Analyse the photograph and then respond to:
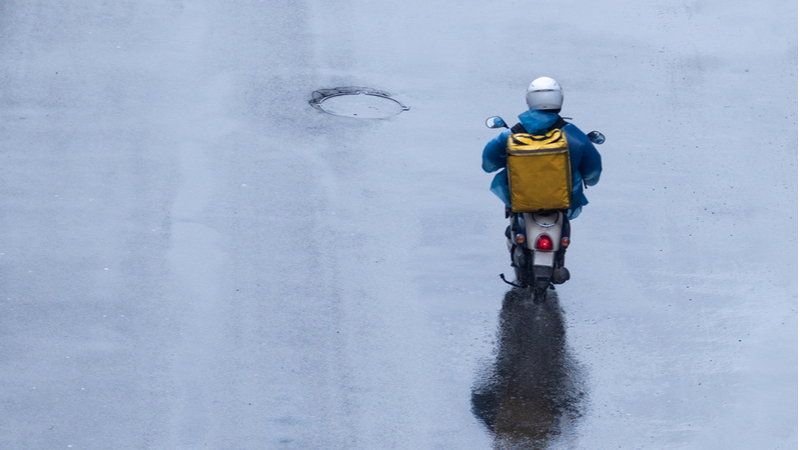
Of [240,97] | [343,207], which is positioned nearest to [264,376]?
[343,207]

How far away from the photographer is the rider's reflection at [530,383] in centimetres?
779

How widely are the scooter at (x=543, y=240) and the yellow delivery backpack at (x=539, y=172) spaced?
0.23m

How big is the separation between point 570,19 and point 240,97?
15.1ft

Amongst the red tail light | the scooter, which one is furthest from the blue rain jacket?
the red tail light

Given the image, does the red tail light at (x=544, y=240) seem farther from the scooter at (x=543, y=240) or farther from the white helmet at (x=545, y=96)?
the white helmet at (x=545, y=96)

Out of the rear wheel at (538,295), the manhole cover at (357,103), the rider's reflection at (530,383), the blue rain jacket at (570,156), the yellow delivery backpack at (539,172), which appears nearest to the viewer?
the rider's reflection at (530,383)

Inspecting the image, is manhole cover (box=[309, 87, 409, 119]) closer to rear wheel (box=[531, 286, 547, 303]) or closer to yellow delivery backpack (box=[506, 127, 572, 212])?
rear wheel (box=[531, 286, 547, 303])

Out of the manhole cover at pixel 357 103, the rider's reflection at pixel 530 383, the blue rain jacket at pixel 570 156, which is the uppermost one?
the blue rain jacket at pixel 570 156

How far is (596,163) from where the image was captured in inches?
365

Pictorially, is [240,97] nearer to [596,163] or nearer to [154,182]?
[154,182]

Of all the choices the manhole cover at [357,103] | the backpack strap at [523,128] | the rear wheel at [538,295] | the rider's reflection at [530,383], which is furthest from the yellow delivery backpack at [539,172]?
the manhole cover at [357,103]

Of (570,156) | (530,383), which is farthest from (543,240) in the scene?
(530,383)

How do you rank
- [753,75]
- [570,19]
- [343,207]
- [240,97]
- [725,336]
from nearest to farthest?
[725,336] → [343,207] → [240,97] → [753,75] → [570,19]

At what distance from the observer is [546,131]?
29.5ft
